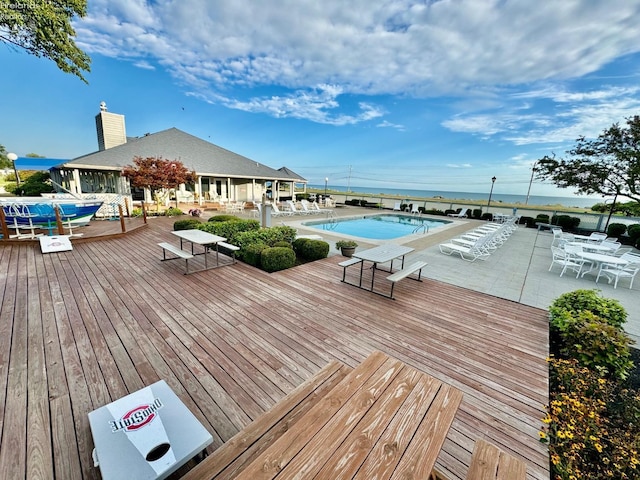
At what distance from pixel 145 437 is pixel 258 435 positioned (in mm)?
623

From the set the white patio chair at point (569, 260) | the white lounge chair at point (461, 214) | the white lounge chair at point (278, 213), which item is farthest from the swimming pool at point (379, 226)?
the white patio chair at point (569, 260)

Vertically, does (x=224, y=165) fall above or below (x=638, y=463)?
above

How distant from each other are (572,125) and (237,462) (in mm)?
22040

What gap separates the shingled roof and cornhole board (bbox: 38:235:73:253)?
877cm

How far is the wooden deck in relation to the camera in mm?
1864

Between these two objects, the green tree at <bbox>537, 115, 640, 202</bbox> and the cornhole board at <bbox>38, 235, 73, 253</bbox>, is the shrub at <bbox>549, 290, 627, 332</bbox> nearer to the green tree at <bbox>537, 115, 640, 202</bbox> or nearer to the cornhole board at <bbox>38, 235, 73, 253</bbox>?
the cornhole board at <bbox>38, 235, 73, 253</bbox>

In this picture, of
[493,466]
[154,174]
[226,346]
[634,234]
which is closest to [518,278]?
[493,466]

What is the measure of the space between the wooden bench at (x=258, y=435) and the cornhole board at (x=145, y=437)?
0.50 ft

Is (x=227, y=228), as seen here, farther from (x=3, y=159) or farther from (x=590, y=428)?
(x=3, y=159)

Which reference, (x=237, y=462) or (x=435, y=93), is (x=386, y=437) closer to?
(x=237, y=462)

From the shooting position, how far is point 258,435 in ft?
4.55

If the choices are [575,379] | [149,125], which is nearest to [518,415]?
[575,379]

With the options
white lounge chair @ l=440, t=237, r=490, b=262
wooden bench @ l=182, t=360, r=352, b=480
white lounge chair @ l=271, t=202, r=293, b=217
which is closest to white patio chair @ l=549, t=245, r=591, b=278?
white lounge chair @ l=440, t=237, r=490, b=262

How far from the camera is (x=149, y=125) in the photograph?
2711cm
